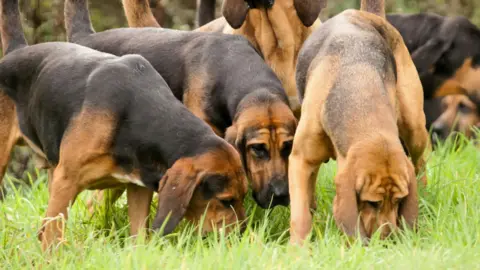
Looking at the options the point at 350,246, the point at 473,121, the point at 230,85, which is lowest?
the point at 473,121

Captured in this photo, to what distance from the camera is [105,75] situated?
6.83m

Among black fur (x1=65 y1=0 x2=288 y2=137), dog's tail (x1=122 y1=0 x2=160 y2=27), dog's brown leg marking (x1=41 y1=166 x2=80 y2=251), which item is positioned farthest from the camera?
dog's tail (x1=122 y1=0 x2=160 y2=27)

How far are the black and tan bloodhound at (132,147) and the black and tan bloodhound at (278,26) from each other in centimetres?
156

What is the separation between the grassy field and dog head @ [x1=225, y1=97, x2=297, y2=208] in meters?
0.21

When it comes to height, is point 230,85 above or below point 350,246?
above

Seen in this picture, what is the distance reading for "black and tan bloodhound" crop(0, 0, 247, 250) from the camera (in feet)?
21.0

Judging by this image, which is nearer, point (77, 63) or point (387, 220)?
point (387, 220)

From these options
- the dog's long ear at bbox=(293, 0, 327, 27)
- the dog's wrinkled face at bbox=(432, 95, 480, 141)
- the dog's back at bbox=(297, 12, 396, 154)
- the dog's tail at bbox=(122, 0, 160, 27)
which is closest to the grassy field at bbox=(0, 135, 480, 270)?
the dog's back at bbox=(297, 12, 396, 154)

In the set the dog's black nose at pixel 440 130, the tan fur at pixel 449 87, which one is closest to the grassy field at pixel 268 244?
the tan fur at pixel 449 87

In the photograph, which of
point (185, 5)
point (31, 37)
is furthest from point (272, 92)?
point (185, 5)

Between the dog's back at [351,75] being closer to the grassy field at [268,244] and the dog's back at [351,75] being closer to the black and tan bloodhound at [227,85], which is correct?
the black and tan bloodhound at [227,85]

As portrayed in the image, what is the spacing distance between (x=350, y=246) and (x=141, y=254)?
120 cm

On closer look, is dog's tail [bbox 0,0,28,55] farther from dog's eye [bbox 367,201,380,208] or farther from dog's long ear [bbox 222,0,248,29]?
dog's eye [bbox 367,201,380,208]

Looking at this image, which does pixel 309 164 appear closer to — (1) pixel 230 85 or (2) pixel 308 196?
(2) pixel 308 196
